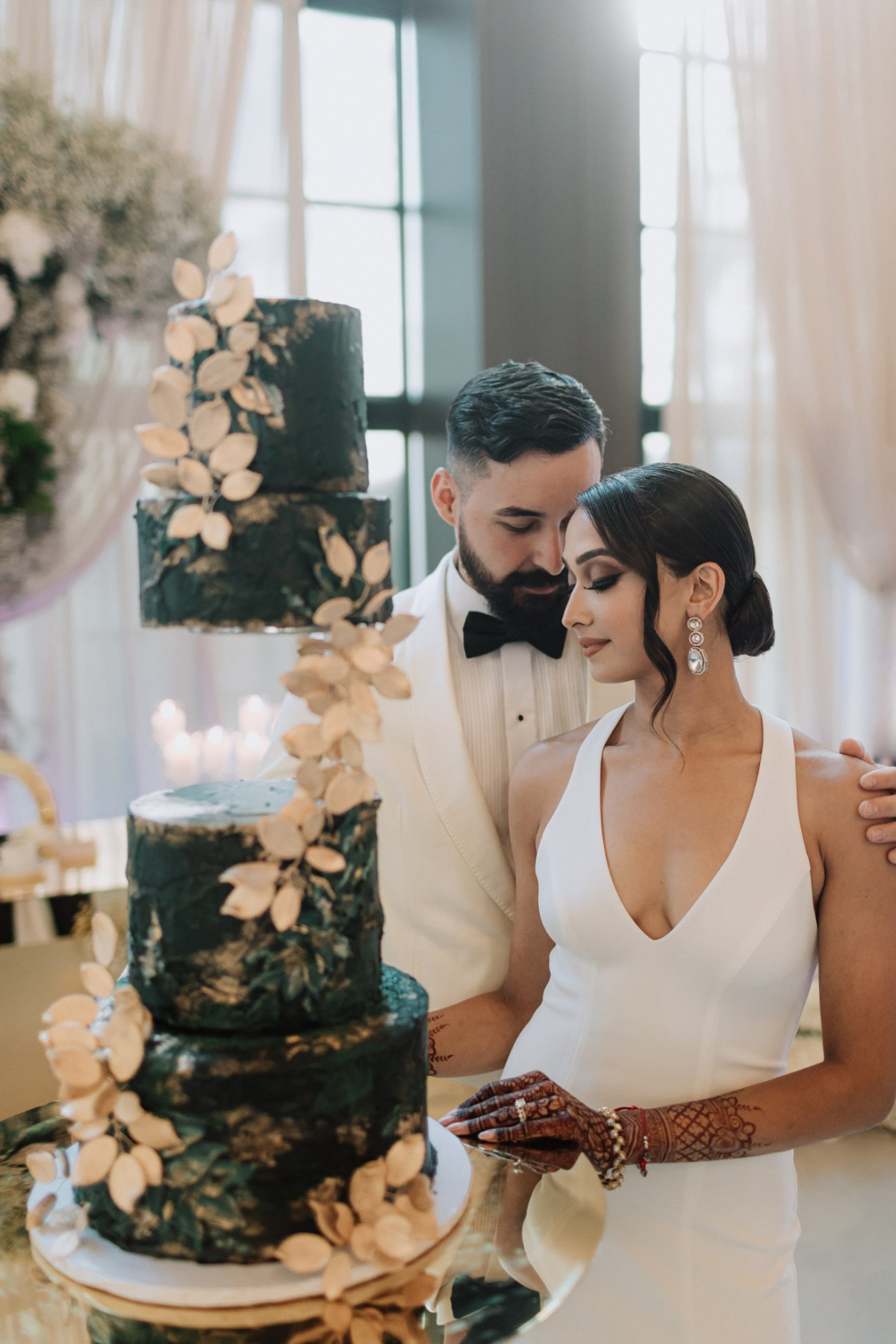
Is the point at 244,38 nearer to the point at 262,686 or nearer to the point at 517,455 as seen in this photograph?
the point at 262,686

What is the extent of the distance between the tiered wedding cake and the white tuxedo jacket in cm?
115

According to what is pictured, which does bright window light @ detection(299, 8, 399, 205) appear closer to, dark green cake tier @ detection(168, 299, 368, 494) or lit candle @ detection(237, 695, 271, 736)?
lit candle @ detection(237, 695, 271, 736)

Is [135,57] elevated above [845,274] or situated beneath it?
elevated above

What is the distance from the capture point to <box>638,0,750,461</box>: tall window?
542cm

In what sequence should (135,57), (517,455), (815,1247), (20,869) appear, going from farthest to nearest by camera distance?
(135,57), (815,1247), (20,869), (517,455)

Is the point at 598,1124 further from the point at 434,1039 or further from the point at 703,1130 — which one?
the point at 434,1039

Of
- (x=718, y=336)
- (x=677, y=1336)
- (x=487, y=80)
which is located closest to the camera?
(x=677, y=1336)

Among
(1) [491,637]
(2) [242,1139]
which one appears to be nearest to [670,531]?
(1) [491,637]

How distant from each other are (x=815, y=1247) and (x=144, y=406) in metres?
3.39

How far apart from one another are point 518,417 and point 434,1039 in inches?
44.2

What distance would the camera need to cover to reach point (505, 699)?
8.09ft

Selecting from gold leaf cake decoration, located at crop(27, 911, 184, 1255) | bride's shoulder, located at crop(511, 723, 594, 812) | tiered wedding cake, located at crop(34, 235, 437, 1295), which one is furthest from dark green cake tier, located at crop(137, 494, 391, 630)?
bride's shoulder, located at crop(511, 723, 594, 812)

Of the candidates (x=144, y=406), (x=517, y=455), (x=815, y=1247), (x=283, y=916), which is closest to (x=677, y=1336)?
(x=283, y=916)

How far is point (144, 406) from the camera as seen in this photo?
4051mm
